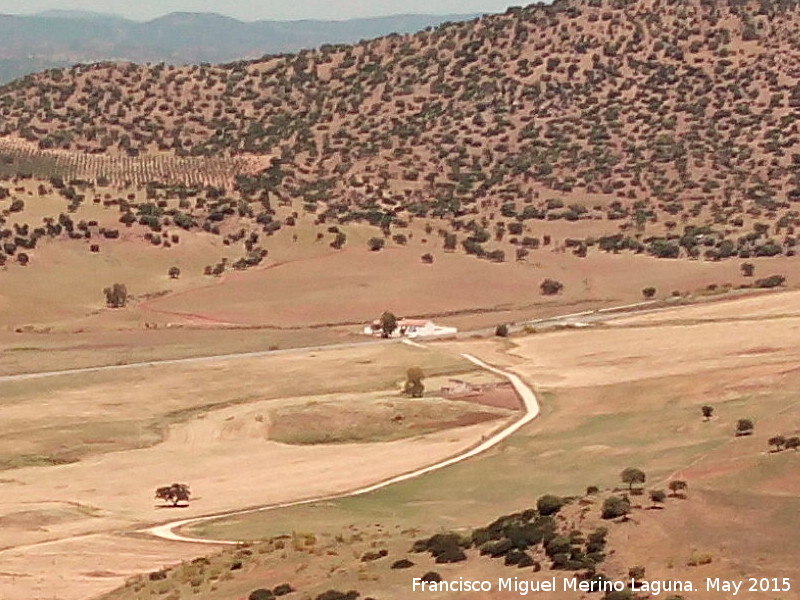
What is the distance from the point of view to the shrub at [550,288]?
393 ft

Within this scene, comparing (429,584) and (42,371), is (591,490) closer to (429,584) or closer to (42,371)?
(429,584)

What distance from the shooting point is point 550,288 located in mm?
120000

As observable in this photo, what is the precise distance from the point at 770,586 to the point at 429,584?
750cm

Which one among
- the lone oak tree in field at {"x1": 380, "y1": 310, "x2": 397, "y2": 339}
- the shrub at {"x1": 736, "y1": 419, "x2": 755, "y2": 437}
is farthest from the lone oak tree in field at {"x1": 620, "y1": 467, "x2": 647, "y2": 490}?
the lone oak tree in field at {"x1": 380, "y1": 310, "x2": 397, "y2": 339}

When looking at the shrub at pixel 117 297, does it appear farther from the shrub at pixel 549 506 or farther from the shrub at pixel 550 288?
the shrub at pixel 549 506

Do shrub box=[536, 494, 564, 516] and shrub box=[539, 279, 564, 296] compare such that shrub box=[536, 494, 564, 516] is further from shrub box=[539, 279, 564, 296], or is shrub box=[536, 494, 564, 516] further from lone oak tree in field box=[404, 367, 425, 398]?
shrub box=[539, 279, 564, 296]

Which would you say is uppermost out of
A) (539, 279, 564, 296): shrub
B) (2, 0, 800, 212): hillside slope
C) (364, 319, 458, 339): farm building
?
(2, 0, 800, 212): hillside slope

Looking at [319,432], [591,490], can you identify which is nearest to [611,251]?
[319,432]

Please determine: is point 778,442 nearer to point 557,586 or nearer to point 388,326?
point 557,586

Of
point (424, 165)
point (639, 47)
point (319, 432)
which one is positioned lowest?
point (319, 432)

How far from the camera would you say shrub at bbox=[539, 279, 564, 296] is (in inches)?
4713

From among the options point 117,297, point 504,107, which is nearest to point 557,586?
point 117,297

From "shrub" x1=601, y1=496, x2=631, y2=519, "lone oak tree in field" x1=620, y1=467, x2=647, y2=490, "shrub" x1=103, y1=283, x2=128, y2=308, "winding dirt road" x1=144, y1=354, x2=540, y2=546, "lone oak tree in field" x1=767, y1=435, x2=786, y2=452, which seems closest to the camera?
Result: "shrub" x1=601, y1=496, x2=631, y2=519

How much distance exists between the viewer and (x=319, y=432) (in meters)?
68.0
